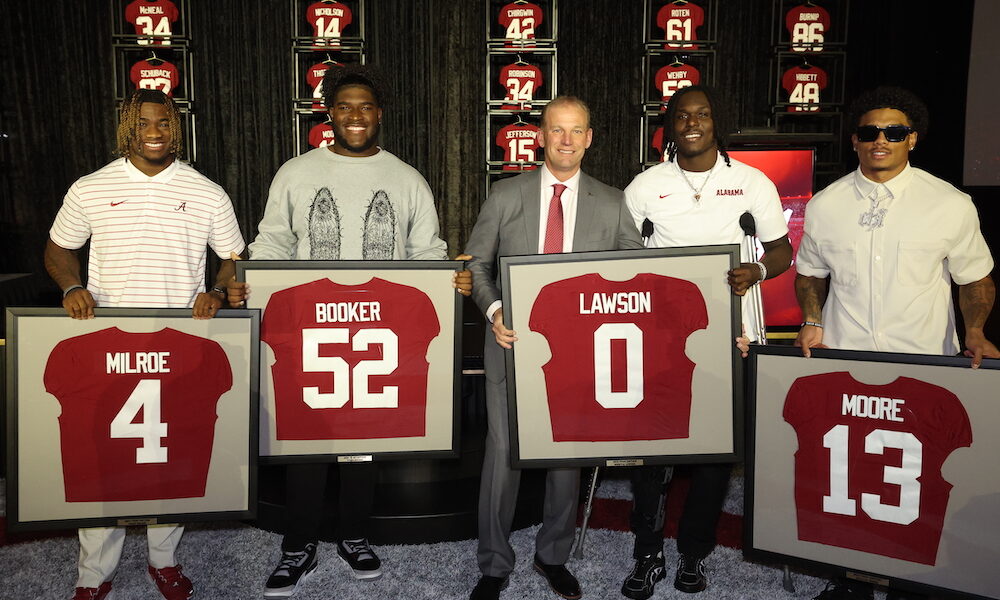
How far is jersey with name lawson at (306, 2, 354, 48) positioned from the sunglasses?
5173 mm

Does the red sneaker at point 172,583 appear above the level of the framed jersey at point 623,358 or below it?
below

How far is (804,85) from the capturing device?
663cm

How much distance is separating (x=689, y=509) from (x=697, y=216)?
1010mm

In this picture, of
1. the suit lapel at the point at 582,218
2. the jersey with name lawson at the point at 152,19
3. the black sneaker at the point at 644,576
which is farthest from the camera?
the jersey with name lawson at the point at 152,19

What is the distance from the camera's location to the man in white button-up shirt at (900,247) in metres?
2.27

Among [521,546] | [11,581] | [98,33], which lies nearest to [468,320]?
[521,546]

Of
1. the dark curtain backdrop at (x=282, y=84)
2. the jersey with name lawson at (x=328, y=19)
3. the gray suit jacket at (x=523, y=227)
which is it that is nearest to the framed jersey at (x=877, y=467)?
the gray suit jacket at (x=523, y=227)

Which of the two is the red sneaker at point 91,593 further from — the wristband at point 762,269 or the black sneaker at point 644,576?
the wristband at point 762,269

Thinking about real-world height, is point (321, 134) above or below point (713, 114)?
above

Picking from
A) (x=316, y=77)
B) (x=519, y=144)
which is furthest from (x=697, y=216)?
(x=316, y=77)

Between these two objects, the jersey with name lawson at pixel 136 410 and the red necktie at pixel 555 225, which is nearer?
the jersey with name lawson at pixel 136 410

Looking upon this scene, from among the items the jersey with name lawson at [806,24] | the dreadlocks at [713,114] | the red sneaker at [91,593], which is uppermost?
the jersey with name lawson at [806,24]

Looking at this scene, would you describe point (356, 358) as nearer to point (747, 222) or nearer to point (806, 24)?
point (747, 222)

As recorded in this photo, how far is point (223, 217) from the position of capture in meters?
2.51
